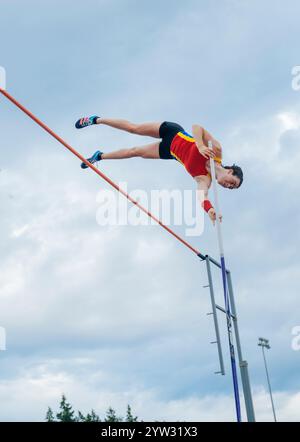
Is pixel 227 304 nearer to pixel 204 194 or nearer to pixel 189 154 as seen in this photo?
pixel 204 194

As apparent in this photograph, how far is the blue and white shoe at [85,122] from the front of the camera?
8.94 metres

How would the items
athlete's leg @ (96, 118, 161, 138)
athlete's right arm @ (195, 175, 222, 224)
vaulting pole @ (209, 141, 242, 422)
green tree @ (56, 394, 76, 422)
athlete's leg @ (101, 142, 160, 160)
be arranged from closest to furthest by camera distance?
1. vaulting pole @ (209, 141, 242, 422)
2. athlete's right arm @ (195, 175, 222, 224)
3. athlete's leg @ (96, 118, 161, 138)
4. athlete's leg @ (101, 142, 160, 160)
5. green tree @ (56, 394, 76, 422)

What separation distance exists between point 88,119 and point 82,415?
35431mm

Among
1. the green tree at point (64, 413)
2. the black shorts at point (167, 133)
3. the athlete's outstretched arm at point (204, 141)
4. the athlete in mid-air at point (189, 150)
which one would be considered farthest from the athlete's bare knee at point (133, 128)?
the green tree at point (64, 413)

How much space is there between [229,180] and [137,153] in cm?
144

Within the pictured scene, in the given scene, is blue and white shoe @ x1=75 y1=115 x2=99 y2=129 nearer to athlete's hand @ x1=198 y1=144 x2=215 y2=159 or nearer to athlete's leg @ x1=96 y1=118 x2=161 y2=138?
athlete's leg @ x1=96 y1=118 x2=161 y2=138

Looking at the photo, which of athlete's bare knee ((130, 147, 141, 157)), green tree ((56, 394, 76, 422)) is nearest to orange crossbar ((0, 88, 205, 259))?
athlete's bare knee ((130, 147, 141, 157))

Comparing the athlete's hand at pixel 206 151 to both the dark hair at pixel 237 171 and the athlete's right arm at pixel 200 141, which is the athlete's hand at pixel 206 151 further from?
the dark hair at pixel 237 171

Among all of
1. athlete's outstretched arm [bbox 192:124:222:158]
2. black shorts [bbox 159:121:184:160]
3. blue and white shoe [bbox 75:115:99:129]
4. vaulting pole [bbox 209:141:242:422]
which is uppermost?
blue and white shoe [bbox 75:115:99:129]

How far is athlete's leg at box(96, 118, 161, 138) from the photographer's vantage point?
866cm

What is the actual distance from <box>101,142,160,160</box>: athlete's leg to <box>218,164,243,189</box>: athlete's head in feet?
3.48

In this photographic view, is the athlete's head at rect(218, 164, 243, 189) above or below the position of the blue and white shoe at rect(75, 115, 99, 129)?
below

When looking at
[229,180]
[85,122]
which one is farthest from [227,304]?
[85,122]
